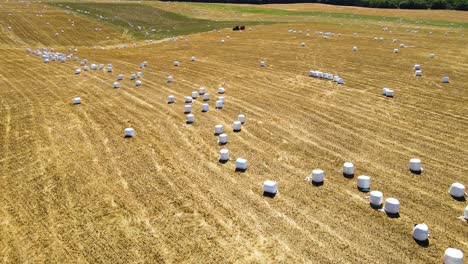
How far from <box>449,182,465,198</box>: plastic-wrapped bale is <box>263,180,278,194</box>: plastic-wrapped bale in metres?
5.38

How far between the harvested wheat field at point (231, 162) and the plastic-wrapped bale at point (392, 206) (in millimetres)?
114

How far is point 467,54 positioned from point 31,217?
118ft

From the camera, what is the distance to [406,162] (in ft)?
46.4

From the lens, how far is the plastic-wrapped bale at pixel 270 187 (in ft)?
39.2

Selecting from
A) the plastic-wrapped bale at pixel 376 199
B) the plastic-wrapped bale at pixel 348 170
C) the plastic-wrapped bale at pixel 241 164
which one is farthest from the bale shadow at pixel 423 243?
the plastic-wrapped bale at pixel 241 164

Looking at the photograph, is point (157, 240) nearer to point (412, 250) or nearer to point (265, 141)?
point (412, 250)

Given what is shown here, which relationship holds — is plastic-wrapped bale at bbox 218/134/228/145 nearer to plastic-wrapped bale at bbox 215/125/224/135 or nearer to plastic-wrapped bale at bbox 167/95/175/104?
plastic-wrapped bale at bbox 215/125/224/135

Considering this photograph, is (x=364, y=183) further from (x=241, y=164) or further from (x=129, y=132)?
(x=129, y=132)

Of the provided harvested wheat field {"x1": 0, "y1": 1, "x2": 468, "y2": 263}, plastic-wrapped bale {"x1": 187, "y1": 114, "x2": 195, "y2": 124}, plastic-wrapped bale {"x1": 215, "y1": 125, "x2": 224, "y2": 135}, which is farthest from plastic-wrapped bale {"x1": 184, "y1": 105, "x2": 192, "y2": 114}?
plastic-wrapped bale {"x1": 215, "y1": 125, "x2": 224, "y2": 135}

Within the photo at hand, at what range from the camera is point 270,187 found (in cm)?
1195

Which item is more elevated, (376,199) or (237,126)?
(376,199)

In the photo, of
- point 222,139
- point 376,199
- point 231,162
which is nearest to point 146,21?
point 222,139

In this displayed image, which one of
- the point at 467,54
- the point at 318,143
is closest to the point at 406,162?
the point at 318,143

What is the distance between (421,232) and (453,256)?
41.7 inches
